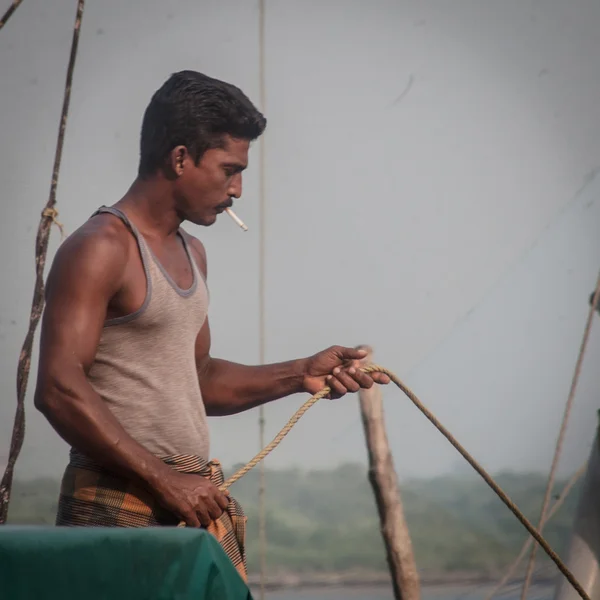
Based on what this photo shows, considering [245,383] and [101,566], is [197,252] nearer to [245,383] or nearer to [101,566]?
[245,383]

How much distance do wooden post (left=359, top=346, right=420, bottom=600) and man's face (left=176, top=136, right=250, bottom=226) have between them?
1.88 meters

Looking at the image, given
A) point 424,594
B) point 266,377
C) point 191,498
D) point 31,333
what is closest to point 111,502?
point 191,498

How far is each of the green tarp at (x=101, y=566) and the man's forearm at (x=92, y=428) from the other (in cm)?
35

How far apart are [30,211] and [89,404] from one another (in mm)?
3336

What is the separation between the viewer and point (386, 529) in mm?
3816

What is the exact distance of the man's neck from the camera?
6.34 feet

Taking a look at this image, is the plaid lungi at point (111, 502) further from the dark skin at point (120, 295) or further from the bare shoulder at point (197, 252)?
the bare shoulder at point (197, 252)

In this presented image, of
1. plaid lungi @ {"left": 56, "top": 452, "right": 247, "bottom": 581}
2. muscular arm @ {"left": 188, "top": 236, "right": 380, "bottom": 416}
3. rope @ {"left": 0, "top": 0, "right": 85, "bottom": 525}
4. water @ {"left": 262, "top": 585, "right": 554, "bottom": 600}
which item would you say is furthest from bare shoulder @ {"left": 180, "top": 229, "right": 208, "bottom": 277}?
water @ {"left": 262, "top": 585, "right": 554, "bottom": 600}

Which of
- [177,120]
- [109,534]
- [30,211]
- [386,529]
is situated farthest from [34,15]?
[109,534]

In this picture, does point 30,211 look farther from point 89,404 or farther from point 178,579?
point 178,579

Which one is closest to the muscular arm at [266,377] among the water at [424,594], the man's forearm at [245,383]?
the man's forearm at [245,383]

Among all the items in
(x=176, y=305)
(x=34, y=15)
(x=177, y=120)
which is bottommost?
(x=176, y=305)

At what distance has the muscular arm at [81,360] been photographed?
1.69m

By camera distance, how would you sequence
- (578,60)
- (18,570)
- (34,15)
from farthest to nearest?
(578,60) → (34,15) → (18,570)
